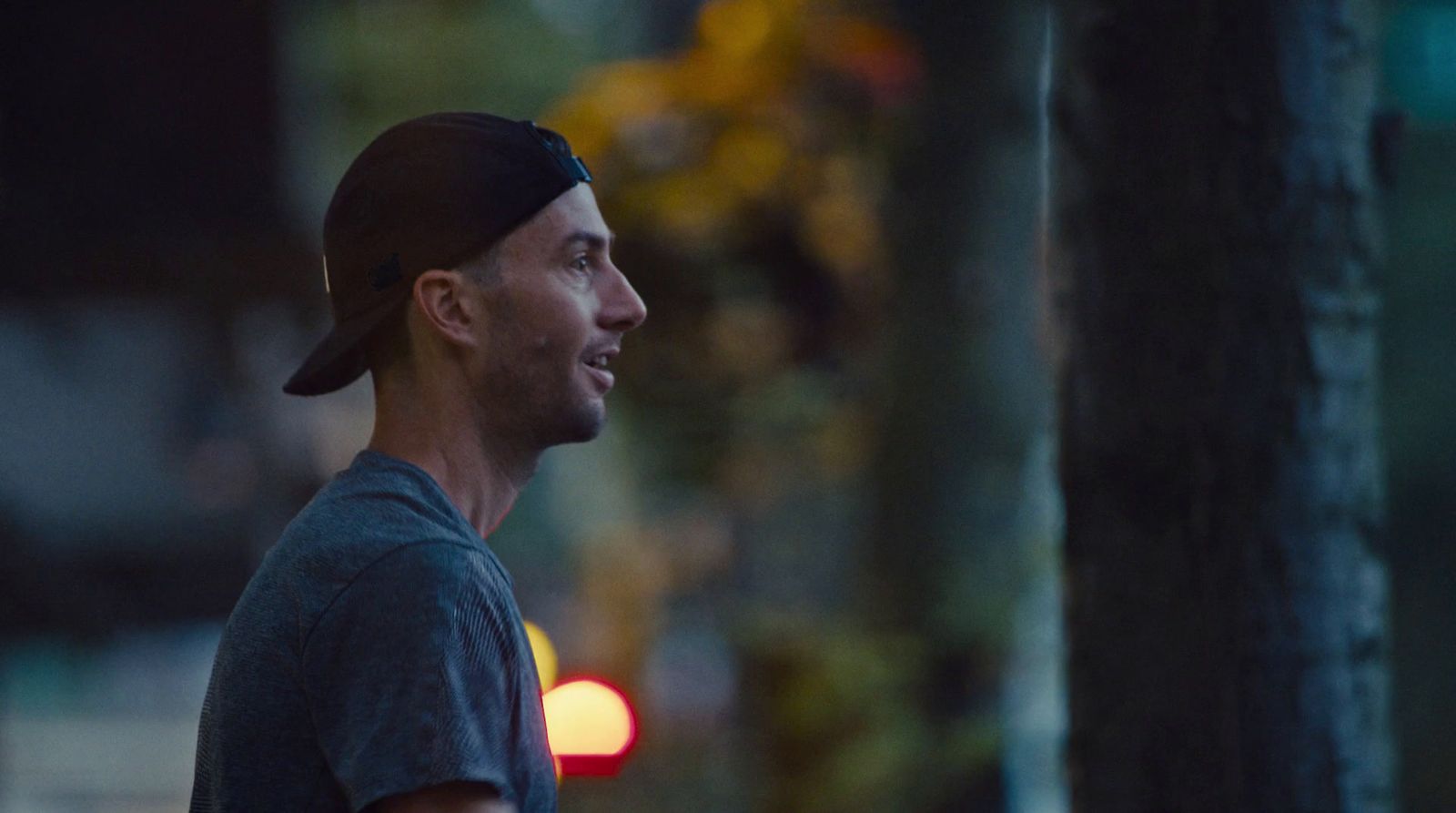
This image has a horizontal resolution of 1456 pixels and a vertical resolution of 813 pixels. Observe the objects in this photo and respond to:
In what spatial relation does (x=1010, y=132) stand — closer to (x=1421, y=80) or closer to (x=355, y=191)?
(x=1421, y=80)

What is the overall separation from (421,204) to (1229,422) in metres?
1.29

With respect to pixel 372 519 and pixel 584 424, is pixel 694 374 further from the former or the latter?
pixel 372 519

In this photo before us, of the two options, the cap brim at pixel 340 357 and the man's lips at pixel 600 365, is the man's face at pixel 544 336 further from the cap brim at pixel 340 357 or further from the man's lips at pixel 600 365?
the cap brim at pixel 340 357

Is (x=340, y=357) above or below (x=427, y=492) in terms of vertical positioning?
above

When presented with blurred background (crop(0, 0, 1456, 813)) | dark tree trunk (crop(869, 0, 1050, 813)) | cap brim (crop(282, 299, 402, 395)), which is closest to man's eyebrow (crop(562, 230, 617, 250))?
cap brim (crop(282, 299, 402, 395))

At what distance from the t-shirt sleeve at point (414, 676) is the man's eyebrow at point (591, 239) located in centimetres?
51

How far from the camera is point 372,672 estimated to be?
184 cm

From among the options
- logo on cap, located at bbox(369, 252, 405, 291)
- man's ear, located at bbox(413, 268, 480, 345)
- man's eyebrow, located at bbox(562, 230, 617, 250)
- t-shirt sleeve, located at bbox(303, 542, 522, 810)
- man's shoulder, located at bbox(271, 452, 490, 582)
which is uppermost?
man's eyebrow, located at bbox(562, 230, 617, 250)

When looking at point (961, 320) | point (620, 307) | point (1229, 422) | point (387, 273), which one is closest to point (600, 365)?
point (620, 307)

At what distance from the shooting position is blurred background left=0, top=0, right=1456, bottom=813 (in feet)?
22.6

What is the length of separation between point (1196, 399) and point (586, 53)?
51.8 feet

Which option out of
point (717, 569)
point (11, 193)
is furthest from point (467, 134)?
point (11, 193)

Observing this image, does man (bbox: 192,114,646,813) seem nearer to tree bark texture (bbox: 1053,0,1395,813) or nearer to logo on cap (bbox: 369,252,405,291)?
logo on cap (bbox: 369,252,405,291)

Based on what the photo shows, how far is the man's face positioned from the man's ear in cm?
2
